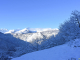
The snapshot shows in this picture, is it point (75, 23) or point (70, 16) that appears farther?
point (70, 16)

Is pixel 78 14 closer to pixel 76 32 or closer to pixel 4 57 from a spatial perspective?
pixel 76 32

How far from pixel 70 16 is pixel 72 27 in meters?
3.71

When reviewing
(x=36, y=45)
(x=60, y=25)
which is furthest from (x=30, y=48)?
(x=60, y=25)

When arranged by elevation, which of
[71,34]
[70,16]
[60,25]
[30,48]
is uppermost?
[70,16]

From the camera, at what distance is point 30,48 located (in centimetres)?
3700

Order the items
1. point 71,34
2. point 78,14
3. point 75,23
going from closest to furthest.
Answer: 1. point 71,34
2. point 75,23
3. point 78,14

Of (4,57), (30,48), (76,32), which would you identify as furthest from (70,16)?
(30,48)

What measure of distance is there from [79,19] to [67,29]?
3.94 m

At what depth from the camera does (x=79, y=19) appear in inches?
754

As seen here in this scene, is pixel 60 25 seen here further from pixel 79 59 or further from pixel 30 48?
pixel 30 48

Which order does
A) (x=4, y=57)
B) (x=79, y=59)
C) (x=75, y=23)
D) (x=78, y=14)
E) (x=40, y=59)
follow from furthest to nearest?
(x=78, y=14)
(x=75, y=23)
(x=40, y=59)
(x=4, y=57)
(x=79, y=59)

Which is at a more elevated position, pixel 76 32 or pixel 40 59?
pixel 76 32

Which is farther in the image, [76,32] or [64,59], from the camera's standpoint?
[76,32]

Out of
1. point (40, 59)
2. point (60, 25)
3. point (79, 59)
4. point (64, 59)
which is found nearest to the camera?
point (79, 59)
